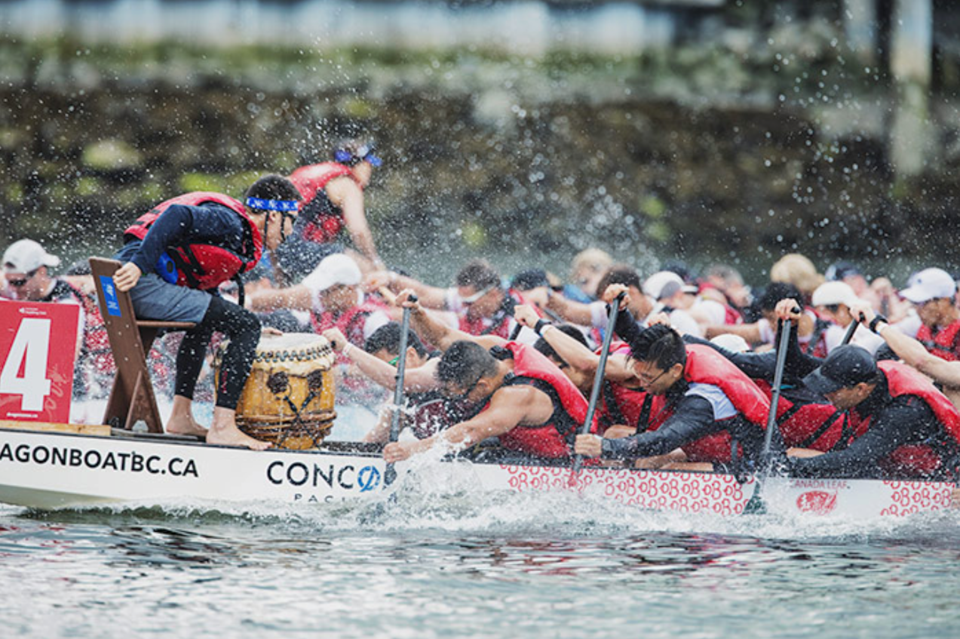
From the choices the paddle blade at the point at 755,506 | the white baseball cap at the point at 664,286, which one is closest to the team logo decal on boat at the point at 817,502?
the paddle blade at the point at 755,506

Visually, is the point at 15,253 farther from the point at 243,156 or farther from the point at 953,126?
the point at 953,126

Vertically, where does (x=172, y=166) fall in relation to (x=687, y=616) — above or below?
above

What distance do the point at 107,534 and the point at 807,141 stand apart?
632 inches

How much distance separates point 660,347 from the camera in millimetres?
7102

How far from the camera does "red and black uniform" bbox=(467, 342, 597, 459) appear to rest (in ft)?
23.9

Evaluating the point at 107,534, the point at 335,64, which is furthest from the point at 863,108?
the point at 107,534

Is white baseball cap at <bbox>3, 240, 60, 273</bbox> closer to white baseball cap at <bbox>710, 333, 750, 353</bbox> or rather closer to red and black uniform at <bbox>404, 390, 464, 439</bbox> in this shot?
red and black uniform at <bbox>404, 390, 464, 439</bbox>

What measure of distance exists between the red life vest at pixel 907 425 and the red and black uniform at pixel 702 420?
1.94ft

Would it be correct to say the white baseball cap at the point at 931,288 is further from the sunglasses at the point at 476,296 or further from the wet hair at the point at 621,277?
the sunglasses at the point at 476,296

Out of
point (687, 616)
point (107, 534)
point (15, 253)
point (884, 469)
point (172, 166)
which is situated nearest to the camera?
point (687, 616)

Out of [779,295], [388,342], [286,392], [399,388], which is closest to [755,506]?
[779,295]

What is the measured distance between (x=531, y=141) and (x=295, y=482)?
44.8 feet

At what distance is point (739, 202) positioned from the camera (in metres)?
20.3

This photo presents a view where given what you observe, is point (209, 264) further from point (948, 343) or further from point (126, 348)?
point (948, 343)
